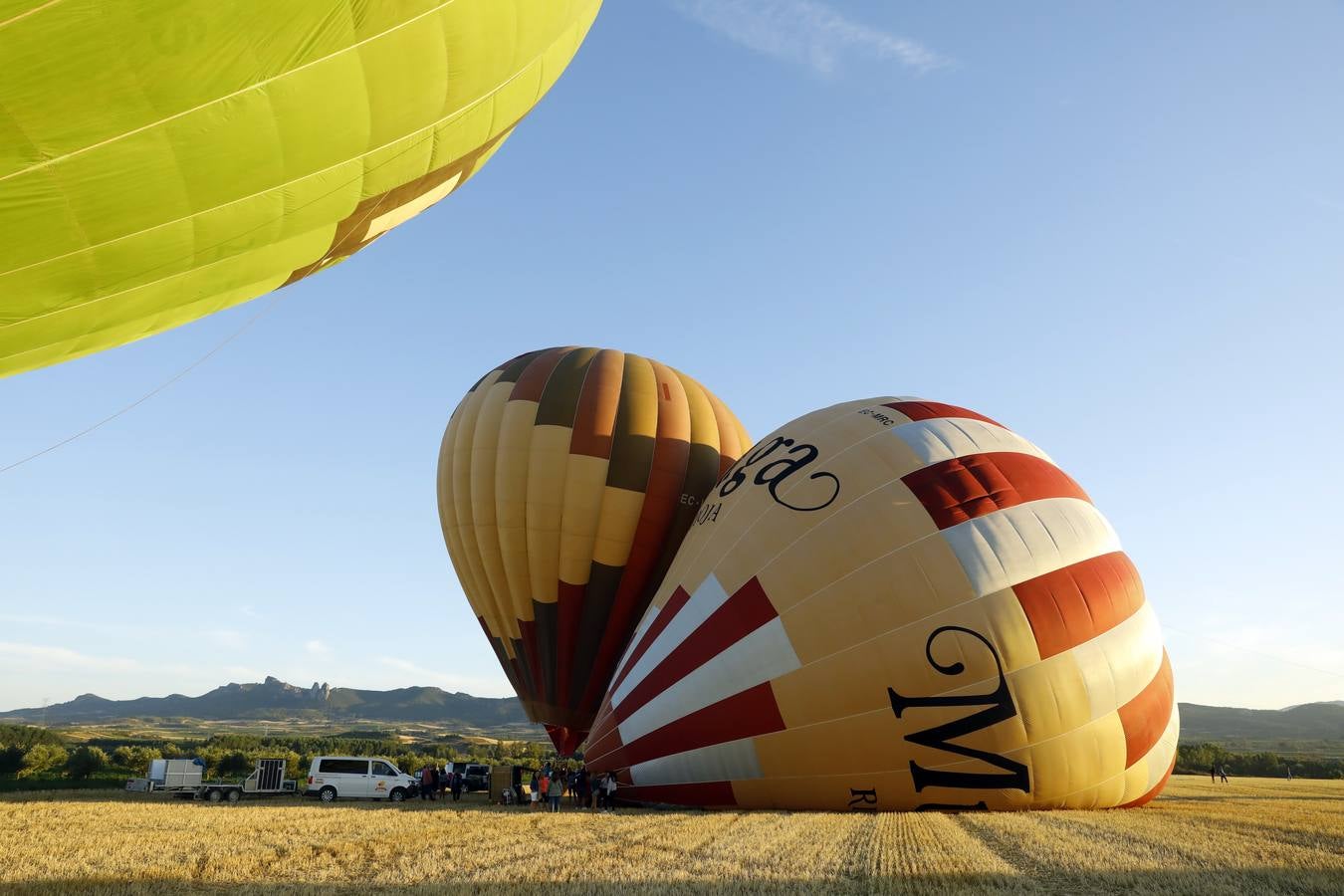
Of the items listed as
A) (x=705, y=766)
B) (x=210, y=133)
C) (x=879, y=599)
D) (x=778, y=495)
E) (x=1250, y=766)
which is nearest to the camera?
(x=210, y=133)

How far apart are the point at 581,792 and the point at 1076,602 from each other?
26.1 feet

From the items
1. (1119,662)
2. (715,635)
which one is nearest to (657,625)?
(715,635)

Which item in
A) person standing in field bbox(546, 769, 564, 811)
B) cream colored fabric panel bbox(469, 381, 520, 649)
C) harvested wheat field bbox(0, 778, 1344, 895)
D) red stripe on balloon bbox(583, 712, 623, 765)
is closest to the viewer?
harvested wheat field bbox(0, 778, 1344, 895)

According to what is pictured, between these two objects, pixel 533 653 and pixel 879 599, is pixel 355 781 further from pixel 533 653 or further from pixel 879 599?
pixel 879 599

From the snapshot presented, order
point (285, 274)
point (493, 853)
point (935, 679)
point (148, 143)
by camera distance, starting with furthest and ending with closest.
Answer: point (935, 679)
point (493, 853)
point (285, 274)
point (148, 143)

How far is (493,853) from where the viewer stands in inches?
340

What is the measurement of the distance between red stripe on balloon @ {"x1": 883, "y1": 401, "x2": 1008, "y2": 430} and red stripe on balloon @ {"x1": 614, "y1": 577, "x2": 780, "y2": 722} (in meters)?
3.89

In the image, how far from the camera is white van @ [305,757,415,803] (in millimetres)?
17406

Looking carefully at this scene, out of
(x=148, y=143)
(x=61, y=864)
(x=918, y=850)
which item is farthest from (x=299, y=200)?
(x=918, y=850)

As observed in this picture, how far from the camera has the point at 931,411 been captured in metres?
14.4

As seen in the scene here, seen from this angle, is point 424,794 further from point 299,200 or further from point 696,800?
point 299,200

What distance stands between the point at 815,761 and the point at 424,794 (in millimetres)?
9000

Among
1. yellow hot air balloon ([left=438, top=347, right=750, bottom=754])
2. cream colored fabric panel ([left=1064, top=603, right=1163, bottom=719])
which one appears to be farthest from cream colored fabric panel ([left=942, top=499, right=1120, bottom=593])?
yellow hot air balloon ([left=438, top=347, right=750, bottom=754])

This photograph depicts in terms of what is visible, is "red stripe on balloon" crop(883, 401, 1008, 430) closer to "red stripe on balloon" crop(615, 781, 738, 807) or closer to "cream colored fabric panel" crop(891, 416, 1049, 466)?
"cream colored fabric panel" crop(891, 416, 1049, 466)
